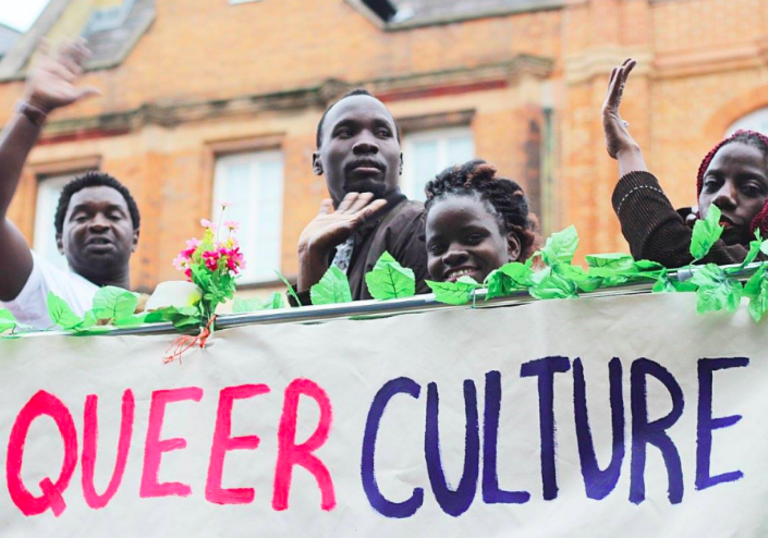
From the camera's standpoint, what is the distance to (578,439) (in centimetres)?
351

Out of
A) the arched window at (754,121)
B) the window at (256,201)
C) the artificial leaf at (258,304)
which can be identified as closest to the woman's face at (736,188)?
the artificial leaf at (258,304)

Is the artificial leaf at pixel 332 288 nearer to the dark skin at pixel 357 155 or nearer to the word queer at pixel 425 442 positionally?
the word queer at pixel 425 442

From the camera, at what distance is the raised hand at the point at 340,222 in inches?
173

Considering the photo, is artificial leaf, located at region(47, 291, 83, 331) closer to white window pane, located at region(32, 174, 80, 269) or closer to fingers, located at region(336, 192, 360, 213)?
fingers, located at region(336, 192, 360, 213)

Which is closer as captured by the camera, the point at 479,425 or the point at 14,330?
the point at 479,425

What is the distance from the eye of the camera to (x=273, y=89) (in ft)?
60.0

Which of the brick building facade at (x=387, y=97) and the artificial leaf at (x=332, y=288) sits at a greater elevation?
the brick building facade at (x=387, y=97)

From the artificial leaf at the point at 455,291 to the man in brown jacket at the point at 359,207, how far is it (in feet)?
2.07

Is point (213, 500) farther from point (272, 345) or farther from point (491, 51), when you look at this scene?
point (491, 51)

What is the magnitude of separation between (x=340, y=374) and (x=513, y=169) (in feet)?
43.1

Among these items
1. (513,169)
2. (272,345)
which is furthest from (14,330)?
(513,169)

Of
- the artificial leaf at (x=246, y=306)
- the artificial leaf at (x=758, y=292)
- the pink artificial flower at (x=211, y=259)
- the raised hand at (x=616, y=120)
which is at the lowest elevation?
the artificial leaf at (x=758, y=292)

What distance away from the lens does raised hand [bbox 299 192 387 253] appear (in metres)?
4.38

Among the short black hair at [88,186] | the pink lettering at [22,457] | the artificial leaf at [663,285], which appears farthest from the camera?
the short black hair at [88,186]
